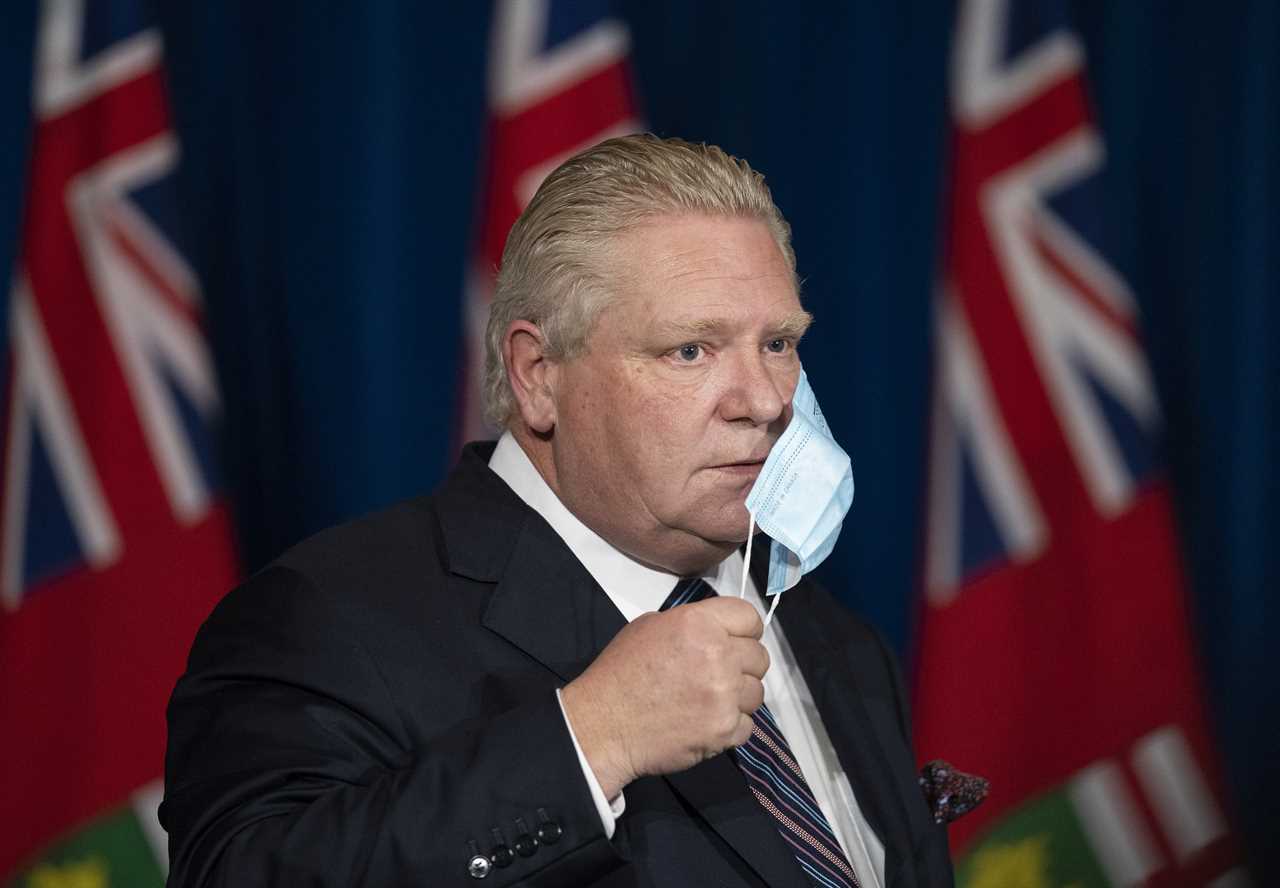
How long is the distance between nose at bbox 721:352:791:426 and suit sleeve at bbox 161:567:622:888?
41cm

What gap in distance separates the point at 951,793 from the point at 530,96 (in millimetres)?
1738

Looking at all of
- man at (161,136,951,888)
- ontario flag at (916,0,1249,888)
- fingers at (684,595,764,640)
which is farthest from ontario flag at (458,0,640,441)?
fingers at (684,595,764,640)

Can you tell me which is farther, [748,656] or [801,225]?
[801,225]

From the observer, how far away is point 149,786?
2.89 meters

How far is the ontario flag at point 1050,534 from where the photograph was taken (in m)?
3.19

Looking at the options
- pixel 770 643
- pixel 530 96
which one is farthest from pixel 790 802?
pixel 530 96

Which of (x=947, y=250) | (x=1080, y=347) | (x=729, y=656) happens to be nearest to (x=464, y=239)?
(x=947, y=250)

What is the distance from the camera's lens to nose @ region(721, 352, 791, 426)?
64.7 inches

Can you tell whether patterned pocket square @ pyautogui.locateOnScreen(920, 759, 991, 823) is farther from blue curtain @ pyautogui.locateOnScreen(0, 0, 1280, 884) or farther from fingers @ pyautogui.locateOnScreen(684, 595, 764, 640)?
blue curtain @ pyautogui.locateOnScreen(0, 0, 1280, 884)

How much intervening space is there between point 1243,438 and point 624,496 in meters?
2.02

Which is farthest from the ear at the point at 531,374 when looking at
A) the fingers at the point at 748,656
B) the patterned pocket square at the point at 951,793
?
the patterned pocket square at the point at 951,793

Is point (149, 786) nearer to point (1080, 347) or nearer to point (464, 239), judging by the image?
point (464, 239)

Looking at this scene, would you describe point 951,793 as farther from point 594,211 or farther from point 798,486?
point 594,211

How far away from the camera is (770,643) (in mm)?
1872
